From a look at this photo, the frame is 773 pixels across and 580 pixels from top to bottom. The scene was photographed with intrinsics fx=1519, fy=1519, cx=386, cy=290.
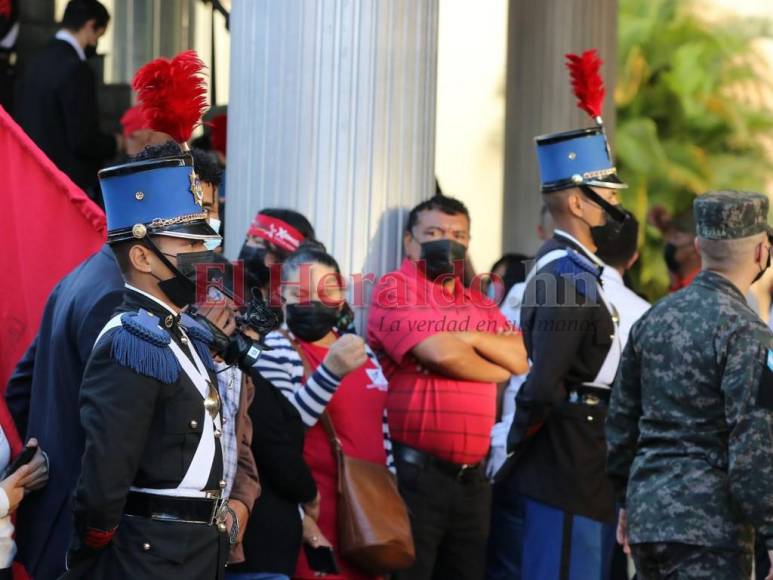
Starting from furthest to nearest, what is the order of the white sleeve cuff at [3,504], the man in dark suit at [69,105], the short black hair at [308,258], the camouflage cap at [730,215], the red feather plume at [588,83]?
the man in dark suit at [69,105]
the red feather plume at [588,83]
the short black hair at [308,258]
the camouflage cap at [730,215]
the white sleeve cuff at [3,504]

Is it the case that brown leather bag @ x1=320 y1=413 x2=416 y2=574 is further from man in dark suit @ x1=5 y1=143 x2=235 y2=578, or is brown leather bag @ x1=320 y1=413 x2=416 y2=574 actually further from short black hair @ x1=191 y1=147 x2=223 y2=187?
man in dark suit @ x1=5 y1=143 x2=235 y2=578

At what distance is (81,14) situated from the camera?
7746mm

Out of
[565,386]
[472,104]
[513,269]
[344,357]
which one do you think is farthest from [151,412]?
[472,104]

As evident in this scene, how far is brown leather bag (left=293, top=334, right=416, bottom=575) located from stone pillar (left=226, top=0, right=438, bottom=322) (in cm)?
91

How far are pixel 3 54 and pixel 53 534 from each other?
4864 mm

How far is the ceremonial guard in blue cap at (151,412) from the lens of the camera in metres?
3.67

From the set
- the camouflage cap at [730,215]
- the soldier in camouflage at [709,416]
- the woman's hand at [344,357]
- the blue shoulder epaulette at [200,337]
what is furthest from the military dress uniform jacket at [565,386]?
the blue shoulder epaulette at [200,337]

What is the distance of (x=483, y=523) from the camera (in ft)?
19.6

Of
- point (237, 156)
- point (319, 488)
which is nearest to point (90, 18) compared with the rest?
point (237, 156)

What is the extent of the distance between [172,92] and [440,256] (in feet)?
5.95

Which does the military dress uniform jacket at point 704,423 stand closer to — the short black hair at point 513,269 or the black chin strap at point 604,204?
the black chin strap at point 604,204

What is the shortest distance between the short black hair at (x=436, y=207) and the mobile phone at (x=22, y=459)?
2.36 meters

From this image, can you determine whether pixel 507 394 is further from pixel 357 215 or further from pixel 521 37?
pixel 521 37

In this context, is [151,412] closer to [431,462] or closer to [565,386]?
[431,462]
